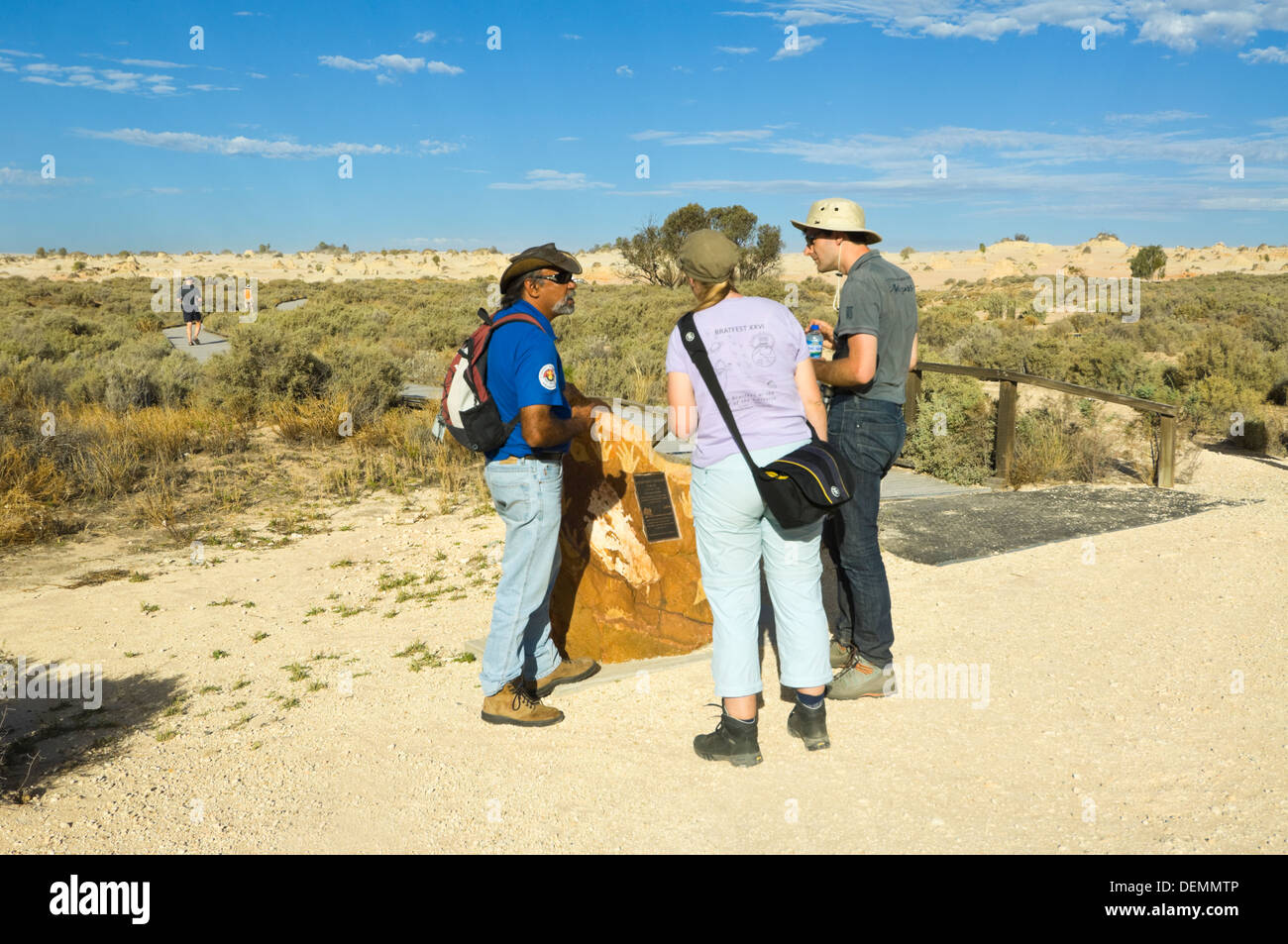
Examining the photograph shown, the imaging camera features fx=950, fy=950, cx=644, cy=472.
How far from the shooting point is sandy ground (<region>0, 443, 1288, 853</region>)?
11.2 feet

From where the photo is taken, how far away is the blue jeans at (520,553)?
397 cm

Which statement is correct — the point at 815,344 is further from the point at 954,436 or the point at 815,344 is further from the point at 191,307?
→ the point at 191,307

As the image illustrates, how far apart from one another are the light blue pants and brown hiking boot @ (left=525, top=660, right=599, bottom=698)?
3.79 feet

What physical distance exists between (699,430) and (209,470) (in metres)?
7.90

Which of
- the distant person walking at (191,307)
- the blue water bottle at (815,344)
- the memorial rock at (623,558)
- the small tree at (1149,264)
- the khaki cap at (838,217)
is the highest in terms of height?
the small tree at (1149,264)

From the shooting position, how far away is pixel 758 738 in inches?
163

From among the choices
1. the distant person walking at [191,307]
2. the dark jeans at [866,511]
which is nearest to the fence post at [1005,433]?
the dark jeans at [866,511]

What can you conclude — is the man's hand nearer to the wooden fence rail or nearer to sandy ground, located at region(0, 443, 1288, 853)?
sandy ground, located at region(0, 443, 1288, 853)

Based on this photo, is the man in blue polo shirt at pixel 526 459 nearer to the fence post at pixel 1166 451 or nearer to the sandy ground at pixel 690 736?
the sandy ground at pixel 690 736

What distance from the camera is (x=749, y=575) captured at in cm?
363

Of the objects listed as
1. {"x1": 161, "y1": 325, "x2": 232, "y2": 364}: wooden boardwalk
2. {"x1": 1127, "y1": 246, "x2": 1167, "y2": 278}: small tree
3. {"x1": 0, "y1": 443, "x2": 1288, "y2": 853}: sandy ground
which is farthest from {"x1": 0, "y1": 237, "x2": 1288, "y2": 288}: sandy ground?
{"x1": 0, "y1": 443, "x2": 1288, "y2": 853}: sandy ground

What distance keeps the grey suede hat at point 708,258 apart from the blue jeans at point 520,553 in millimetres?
1062
